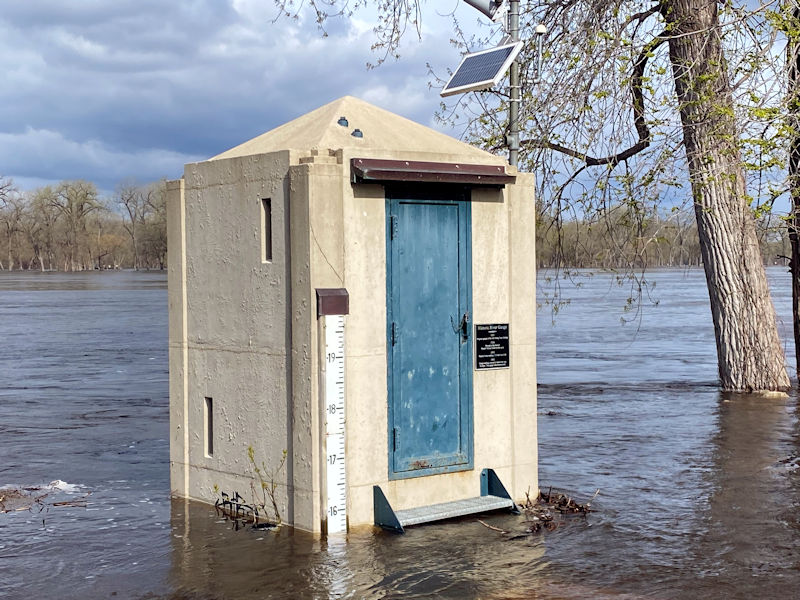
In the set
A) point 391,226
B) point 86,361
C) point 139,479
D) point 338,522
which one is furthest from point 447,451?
point 86,361

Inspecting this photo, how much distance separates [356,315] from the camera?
27.0 feet

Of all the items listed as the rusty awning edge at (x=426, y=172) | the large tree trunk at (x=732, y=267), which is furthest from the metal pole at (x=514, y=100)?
the large tree trunk at (x=732, y=267)

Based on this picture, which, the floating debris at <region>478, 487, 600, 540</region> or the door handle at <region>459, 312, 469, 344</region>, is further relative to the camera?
the door handle at <region>459, 312, 469, 344</region>

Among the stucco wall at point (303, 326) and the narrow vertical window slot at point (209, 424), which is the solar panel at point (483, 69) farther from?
the narrow vertical window slot at point (209, 424)

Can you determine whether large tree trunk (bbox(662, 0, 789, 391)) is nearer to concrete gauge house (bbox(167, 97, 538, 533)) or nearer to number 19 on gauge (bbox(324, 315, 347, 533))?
concrete gauge house (bbox(167, 97, 538, 533))

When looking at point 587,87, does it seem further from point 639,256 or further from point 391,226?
point 391,226

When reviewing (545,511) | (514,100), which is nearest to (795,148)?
(514,100)

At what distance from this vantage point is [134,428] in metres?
14.2

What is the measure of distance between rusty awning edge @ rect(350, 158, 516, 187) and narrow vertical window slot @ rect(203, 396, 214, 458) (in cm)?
241

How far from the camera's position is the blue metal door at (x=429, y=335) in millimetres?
8414

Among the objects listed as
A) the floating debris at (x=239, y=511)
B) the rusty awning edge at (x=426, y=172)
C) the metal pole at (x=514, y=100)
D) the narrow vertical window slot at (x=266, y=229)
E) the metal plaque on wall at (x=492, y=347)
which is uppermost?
the metal pole at (x=514, y=100)

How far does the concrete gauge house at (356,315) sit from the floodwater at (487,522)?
1.63 ft

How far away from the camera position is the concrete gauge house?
319 inches

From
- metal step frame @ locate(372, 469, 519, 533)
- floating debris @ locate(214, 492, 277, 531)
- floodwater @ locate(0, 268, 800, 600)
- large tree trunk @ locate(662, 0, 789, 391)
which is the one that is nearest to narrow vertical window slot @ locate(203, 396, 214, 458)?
floating debris @ locate(214, 492, 277, 531)
